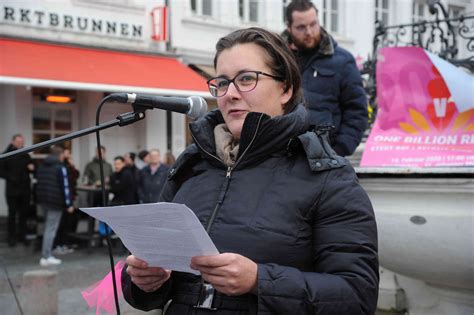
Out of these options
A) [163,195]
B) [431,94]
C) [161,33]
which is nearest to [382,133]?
[431,94]

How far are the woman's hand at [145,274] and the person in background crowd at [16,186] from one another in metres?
7.62

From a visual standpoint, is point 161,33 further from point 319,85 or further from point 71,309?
point 319,85

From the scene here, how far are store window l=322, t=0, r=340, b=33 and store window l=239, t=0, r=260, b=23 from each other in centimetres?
236

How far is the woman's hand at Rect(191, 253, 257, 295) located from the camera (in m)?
1.36

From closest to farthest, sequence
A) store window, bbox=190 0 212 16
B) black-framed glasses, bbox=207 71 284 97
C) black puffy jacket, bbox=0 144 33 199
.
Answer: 1. black-framed glasses, bbox=207 71 284 97
2. black puffy jacket, bbox=0 144 33 199
3. store window, bbox=190 0 212 16

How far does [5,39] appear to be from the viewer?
10.6 metres

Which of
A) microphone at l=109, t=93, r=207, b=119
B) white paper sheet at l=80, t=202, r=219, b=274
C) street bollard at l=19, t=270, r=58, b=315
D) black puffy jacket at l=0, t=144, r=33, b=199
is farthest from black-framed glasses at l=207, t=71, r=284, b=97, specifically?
black puffy jacket at l=0, t=144, r=33, b=199

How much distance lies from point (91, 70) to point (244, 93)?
9537 millimetres

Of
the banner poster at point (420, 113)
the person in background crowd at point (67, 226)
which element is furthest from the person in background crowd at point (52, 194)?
the banner poster at point (420, 113)

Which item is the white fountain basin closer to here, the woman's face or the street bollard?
the woman's face

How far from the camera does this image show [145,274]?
62.1 inches

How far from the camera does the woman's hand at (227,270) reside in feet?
4.45

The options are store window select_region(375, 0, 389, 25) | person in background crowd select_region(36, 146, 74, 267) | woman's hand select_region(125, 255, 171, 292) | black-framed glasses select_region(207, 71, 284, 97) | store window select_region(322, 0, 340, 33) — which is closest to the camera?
woman's hand select_region(125, 255, 171, 292)

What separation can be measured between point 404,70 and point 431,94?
8.9 inches
